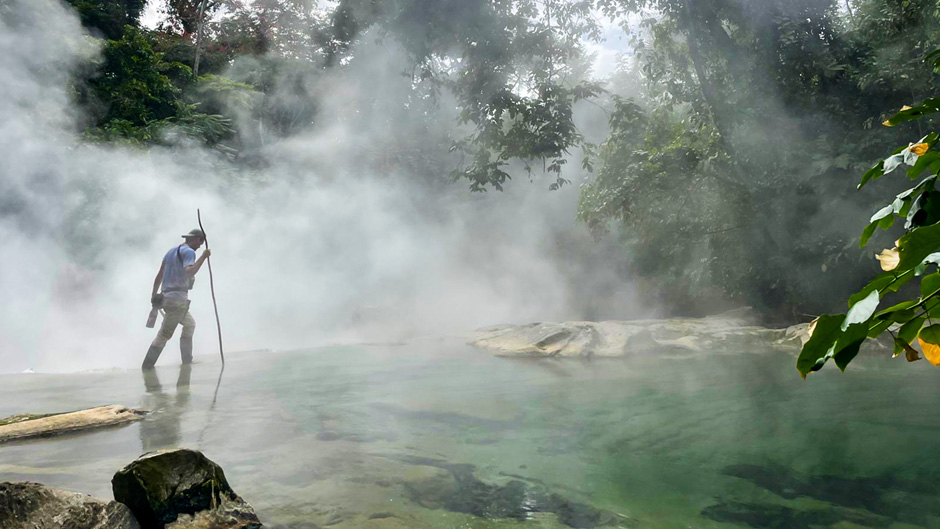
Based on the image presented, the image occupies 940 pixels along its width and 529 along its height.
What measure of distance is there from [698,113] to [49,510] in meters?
10.8

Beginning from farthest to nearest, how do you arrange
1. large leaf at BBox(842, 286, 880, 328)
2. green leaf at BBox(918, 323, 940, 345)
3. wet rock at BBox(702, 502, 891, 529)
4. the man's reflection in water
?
the man's reflection in water
wet rock at BBox(702, 502, 891, 529)
green leaf at BBox(918, 323, 940, 345)
large leaf at BBox(842, 286, 880, 328)

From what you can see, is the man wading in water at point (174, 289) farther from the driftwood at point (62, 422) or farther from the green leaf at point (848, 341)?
the green leaf at point (848, 341)

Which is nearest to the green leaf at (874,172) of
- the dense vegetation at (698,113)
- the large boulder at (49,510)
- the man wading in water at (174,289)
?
the large boulder at (49,510)

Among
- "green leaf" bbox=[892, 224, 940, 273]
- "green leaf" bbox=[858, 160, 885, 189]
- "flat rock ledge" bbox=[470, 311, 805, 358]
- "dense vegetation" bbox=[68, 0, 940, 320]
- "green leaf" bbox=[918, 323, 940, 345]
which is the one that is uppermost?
"dense vegetation" bbox=[68, 0, 940, 320]

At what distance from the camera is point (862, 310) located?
1.98ft

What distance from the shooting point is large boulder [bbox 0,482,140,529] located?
101 inches

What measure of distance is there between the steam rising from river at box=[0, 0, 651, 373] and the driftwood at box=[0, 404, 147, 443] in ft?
15.2

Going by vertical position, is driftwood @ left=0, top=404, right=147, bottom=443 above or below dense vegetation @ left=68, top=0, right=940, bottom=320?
below

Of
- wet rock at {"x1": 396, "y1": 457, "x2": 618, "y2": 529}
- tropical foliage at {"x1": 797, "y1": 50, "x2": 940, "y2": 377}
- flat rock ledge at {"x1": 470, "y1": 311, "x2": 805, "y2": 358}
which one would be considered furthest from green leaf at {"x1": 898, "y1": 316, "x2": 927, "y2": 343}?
flat rock ledge at {"x1": 470, "y1": 311, "x2": 805, "y2": 358}

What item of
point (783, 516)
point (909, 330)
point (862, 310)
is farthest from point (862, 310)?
point (783, 516)

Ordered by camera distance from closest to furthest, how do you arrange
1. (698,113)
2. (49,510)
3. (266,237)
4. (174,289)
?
(49,510)
(174,289)
(698,113)
(266,237)

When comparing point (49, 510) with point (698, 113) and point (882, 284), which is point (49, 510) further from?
point (698, 113)

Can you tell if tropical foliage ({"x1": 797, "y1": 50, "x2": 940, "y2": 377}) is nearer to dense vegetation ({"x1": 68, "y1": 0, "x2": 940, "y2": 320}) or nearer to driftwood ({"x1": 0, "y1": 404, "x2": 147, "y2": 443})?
driftwood ({"x1": 0, "y1": 404, "x2": 147, "y2": 443})

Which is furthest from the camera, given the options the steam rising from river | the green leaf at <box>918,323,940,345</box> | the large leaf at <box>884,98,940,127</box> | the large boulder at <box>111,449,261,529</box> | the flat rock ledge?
the steam rising from river
